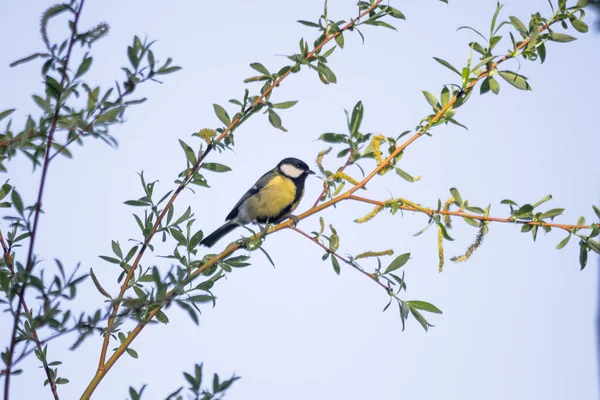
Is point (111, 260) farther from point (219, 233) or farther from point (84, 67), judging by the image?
point (219, 233)

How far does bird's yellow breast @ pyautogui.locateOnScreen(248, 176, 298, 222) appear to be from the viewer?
614 centimetres

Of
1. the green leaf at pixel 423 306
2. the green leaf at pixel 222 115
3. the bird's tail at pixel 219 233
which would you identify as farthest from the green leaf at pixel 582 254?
the bird's tail at pixel 219 233

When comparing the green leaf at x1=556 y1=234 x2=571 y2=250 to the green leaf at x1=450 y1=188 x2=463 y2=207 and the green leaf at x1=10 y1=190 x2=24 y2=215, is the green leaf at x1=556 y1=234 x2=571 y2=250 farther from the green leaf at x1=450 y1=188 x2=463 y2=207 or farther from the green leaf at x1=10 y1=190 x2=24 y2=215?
the green leaf at x1=10 y1=190 x2=24 y2=215

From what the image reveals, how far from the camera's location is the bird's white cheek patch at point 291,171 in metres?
6.59

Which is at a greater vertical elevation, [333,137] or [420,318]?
[333,137]

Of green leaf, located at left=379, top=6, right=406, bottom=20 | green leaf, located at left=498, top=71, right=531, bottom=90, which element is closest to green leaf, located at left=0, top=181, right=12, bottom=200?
green leaf, located at left=379, top=6, right=406, bottom=20

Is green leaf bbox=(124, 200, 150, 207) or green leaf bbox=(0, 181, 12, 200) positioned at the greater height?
green leaf bbox=(124, 200, 150, 207)

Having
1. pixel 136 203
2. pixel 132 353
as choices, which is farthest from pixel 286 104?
pixel 132 353

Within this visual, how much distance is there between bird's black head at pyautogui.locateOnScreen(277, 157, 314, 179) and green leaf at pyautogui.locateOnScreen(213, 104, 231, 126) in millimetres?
3588

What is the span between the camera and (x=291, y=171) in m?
6.72

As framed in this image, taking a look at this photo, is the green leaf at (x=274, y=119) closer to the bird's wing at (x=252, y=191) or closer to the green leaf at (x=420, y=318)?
the green leaf at (x=420, y=318)

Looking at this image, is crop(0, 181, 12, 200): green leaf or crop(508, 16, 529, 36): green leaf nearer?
crop(0, 181, 12, 200): green leaf

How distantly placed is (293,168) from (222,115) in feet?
12.7

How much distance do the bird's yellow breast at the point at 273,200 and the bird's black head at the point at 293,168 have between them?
30 cm
